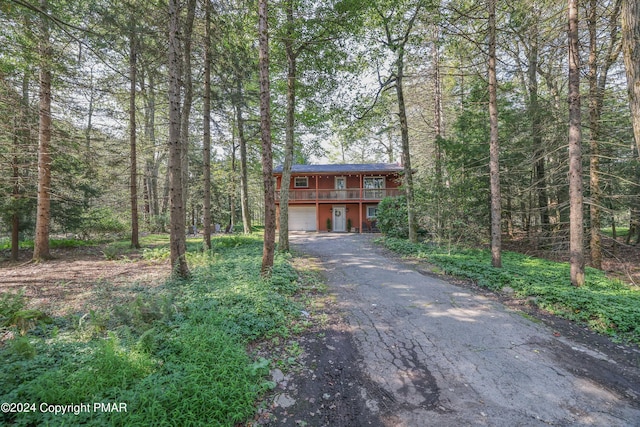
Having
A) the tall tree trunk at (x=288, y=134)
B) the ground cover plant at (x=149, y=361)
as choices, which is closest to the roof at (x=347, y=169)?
the tall tree trunk at (x=288, y=134)

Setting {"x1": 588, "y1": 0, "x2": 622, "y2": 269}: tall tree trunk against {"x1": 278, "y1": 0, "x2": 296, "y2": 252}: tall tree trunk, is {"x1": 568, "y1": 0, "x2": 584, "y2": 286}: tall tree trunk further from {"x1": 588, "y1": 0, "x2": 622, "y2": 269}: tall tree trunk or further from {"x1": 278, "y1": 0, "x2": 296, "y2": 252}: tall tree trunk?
{"x1": 278, "y1": 0, "x2": 296, "y2": 252}: tall tree trunk

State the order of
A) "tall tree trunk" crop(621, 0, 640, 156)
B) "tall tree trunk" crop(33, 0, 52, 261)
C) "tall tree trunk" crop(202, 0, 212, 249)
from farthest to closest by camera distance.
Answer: "tall tree trunk" crop(202, 0, 212, 249), "tall tree trunk" crop(33, 0, 52, 261), "tall tree trunk" crop(621, 0, 640, 156)

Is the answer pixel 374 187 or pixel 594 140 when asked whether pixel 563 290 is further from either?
pixel 374 187

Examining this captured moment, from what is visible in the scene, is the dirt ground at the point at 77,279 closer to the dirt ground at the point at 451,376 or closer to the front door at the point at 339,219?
the dirt ground at the point at 451,376

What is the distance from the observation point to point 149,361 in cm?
262

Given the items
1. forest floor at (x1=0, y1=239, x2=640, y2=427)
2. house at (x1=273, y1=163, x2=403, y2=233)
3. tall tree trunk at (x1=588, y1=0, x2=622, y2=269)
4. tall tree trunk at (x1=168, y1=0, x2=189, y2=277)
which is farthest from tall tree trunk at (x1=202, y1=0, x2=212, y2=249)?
tall tree trunk at (x1=588, y1=0, x2=622, y2=269)

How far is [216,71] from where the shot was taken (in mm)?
9891

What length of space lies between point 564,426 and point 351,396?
192 cm

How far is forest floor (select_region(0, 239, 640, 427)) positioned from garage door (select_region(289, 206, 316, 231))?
15595mm

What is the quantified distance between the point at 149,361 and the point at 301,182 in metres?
19.5

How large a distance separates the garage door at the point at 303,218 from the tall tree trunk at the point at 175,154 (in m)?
15.3

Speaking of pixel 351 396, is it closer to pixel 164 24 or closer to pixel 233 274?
pixel 233 274

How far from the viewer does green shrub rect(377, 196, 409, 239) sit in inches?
526

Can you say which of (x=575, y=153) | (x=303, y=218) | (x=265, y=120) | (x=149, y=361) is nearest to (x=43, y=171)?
(x=265, y=120)
